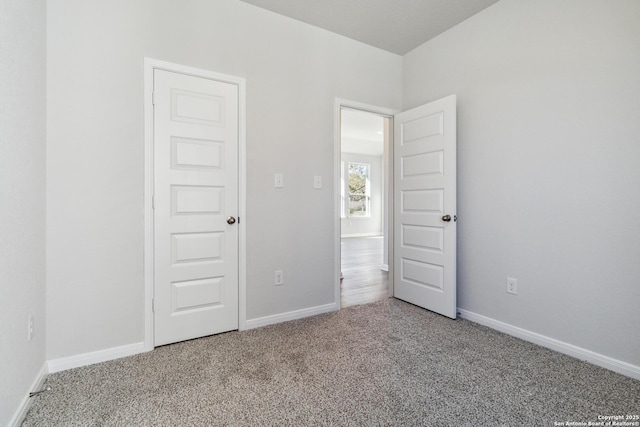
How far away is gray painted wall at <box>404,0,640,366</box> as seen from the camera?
1.95 meters

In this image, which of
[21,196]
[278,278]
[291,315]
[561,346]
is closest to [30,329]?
[21,196]

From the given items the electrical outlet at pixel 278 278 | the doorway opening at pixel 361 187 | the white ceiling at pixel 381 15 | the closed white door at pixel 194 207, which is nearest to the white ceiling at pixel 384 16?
the white ceiling at pixel 381 15

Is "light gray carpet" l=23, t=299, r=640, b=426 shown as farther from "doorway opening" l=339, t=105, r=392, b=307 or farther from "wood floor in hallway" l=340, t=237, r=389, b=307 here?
"doorway opening" l=339, t=105, r=392, b=307

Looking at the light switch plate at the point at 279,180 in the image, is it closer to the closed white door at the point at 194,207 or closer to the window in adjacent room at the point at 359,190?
the closed white door at the point at 194,207

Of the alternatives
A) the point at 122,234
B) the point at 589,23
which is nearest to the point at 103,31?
the point at 122,234

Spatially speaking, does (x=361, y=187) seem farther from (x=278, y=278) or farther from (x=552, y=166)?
(x=552, y=166)

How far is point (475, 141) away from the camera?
111 inches

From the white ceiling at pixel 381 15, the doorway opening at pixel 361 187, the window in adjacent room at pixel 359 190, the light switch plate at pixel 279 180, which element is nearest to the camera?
the white ceiling at pixel 381 15

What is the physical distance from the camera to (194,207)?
2.42m

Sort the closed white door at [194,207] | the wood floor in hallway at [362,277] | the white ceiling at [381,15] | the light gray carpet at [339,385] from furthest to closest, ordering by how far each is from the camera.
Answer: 1. the wood floor in hallway at [362,277]
2. the white ceiling at [381,15]
3. the closed white door at [194,207]
4. the light gray carpet at [339,385]

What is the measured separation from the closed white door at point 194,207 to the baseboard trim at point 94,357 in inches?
6.0

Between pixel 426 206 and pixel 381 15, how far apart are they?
5.90 ft

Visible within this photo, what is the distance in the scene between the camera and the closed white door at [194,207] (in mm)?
2309

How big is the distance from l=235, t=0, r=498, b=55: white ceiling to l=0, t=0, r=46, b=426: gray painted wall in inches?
64.4
